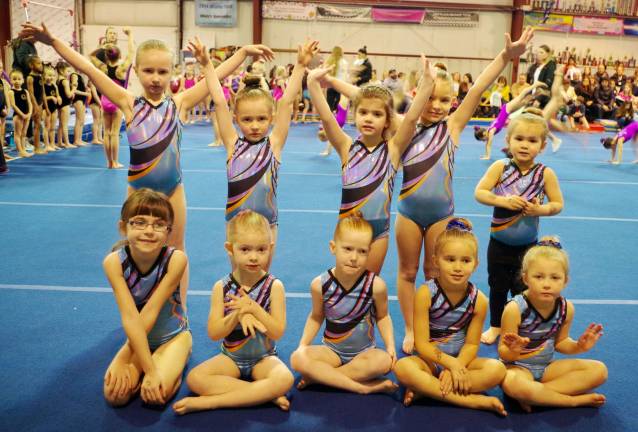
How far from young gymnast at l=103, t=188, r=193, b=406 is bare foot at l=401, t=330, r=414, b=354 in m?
1.11

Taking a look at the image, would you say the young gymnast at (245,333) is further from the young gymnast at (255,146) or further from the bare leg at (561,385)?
the bare leg at (561,385)

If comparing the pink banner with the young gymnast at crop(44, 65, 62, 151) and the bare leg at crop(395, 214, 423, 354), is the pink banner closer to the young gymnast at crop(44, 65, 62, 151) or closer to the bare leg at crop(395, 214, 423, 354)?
the young gymnast at crop(44, 65, 62, 151)

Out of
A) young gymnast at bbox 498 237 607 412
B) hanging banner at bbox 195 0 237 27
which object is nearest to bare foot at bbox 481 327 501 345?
young gymnast at bbox 498 237 607 412

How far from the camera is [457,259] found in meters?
2.47

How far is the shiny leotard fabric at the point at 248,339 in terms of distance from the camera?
8.25ft

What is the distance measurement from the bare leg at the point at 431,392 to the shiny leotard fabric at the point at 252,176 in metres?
1.06

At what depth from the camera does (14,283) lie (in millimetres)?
3705

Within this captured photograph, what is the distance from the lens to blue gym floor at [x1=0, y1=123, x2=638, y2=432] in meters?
2.35

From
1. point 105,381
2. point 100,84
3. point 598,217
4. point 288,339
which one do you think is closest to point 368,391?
point 288,339

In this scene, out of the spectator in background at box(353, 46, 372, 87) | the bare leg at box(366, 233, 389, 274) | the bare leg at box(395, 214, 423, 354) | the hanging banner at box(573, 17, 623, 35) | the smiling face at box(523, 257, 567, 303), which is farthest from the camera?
the hanging banner at box(573, 17, 623, 35)

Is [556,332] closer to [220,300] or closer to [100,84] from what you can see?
[220,300]

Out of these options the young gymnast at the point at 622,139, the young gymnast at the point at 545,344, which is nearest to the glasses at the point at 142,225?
the young gymnast at the point at 545,344

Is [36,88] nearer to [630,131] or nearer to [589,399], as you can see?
[589,399]

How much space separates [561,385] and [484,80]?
149 centimetres
